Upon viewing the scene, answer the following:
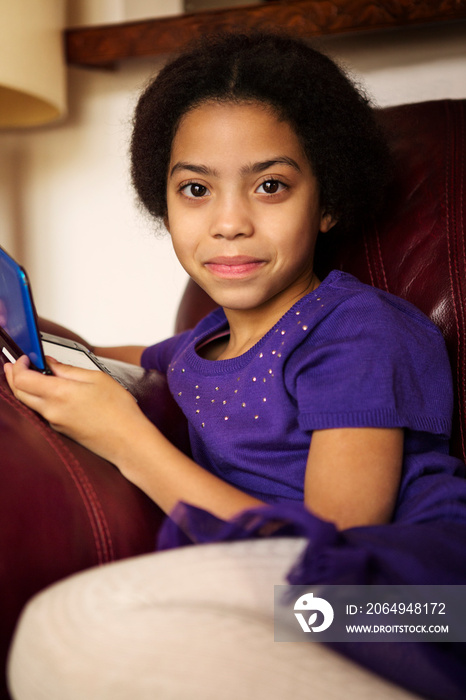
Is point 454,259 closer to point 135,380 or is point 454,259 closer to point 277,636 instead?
point 135,380

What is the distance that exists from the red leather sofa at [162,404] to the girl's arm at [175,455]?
23mm

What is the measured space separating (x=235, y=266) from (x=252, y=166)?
134 millimetres

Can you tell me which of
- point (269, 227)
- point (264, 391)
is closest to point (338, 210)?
point (269, 227)

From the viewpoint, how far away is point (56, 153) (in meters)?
1.87

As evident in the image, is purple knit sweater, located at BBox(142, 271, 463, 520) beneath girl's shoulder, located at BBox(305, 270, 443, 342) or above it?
beneath

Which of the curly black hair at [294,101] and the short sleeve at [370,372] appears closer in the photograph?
the short sleeve at [370,372]

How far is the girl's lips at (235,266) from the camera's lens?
979mm

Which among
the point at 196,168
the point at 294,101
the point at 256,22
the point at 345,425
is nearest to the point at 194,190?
the point at 196,168

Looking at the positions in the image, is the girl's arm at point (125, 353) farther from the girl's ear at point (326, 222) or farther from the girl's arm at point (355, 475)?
the girl's arm at point (355, 475)

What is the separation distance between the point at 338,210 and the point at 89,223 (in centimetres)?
98

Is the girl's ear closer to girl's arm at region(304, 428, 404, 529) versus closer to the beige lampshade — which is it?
girl's arm at region(304, 428, 404, 529)

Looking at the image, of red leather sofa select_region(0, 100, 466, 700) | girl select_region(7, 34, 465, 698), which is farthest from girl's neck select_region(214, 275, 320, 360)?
red leather sofa select_region(0, 100, 466, 700)

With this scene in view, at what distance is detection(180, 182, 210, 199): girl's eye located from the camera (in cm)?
101

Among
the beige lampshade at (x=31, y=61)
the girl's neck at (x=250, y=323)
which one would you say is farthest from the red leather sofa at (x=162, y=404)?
the beige lampshade at (x=31, y=61)
